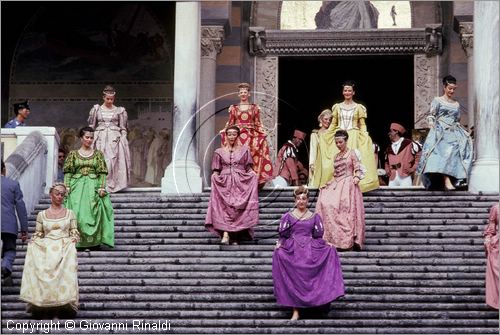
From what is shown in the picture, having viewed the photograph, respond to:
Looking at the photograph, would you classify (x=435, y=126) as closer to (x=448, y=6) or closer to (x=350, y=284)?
(x=350, y=284)

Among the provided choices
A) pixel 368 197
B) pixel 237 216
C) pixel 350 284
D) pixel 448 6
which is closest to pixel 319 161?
pixel 368 197

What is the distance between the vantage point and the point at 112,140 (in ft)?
64.1

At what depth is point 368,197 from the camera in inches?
724

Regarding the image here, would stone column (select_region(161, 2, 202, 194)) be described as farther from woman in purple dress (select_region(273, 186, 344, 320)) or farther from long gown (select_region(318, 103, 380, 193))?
woman in purple dress (select_region(273, 186, 344, 320))

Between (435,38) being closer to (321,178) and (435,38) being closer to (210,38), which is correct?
Answer: (210,38)

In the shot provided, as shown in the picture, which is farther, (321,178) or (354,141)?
(354,141)

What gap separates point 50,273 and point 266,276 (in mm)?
2454

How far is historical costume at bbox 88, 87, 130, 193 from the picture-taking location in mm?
19422

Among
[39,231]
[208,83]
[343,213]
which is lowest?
[39,231]

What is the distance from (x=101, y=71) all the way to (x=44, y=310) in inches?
455

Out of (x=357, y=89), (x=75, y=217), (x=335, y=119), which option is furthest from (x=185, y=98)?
(x=357, y=89)

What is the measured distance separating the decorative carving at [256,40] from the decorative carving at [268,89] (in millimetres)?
153

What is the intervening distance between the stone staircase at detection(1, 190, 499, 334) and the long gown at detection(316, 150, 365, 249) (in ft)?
0.86

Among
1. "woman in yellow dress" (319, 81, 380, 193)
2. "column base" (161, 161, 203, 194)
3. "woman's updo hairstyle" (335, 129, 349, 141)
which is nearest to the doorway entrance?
"column base" (161, 161, 203, 194)
